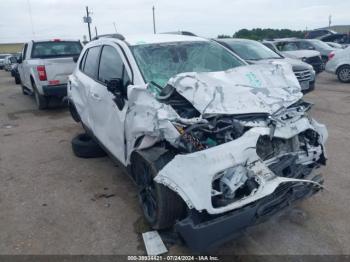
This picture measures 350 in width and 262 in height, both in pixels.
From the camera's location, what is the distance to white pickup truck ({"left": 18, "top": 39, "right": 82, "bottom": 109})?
28.3 ft

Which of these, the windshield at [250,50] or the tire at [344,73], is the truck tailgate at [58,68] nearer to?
the windshield at [250,50]

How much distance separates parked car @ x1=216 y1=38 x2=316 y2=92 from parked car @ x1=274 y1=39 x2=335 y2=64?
6.31 m

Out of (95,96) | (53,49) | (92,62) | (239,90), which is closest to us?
(239,90)

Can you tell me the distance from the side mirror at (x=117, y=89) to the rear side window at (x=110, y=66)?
0.21 m

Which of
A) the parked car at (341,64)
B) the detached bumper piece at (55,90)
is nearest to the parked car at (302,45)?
the parked car at (341,64)

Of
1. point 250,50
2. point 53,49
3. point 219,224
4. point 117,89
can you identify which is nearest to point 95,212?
point 117,89

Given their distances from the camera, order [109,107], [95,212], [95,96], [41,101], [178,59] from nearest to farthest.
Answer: [95,212] → [109,107] → [178,59] → [95,96] → [41,101]

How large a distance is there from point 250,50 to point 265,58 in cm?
51

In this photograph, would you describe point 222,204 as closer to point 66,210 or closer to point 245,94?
point 245,94

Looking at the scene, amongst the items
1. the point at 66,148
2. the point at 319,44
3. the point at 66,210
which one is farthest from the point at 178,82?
the point at 319,44

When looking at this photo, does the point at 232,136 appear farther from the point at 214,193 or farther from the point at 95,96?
the point at 95,96

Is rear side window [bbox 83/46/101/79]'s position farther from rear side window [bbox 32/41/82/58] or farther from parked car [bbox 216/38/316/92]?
rear side window [bbox 32/41/82/58]

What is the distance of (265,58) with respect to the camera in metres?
8.73

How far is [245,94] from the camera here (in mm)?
3180
